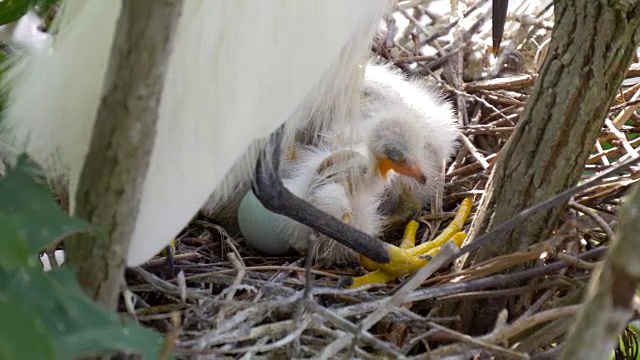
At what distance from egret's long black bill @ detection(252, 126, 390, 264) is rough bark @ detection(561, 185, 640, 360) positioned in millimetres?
856

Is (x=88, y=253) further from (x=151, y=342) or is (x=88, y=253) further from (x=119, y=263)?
(x=151, y=342)

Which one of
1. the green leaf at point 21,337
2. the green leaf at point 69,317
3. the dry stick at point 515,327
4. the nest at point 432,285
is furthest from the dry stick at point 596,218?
the green leaf at point 21,337

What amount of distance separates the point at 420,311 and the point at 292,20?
18.3 inches

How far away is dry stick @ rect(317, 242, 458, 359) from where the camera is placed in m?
0.69

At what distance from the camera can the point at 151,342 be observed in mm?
543

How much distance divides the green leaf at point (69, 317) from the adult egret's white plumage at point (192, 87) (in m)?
0.38

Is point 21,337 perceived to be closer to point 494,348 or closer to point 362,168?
point 494,348

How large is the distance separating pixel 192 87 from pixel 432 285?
460 millimetres

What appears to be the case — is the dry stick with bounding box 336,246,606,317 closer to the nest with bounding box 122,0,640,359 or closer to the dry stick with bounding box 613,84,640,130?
the nest with bounding box 122,0,640,359

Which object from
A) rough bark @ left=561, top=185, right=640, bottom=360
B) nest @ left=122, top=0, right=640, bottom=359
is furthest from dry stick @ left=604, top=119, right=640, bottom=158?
rough bark @ left=561, top=185, right=640, bottom=360

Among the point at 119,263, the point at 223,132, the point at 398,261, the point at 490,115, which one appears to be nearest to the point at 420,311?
the point at 398,261

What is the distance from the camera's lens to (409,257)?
1318 mm

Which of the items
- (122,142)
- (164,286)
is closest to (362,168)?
(164,286)

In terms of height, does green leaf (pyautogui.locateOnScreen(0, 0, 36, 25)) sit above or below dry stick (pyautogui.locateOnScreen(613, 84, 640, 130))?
above
